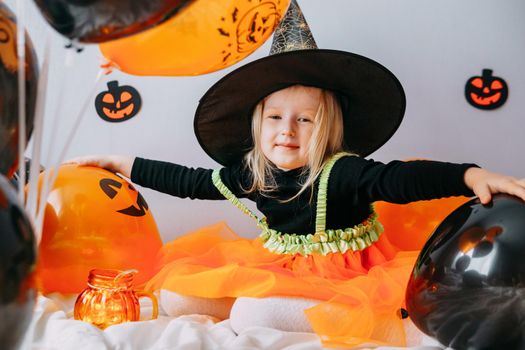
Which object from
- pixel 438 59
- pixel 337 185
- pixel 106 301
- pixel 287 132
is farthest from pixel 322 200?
pixel 438 59

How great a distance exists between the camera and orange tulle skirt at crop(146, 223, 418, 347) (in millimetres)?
994

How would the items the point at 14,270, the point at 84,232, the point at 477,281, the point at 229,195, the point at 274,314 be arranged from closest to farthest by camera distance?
the point at 14,270
the point at 477,281
the point at 274,314
the point at 84,232
the point at 229,195

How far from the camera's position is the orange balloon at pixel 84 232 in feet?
3.95

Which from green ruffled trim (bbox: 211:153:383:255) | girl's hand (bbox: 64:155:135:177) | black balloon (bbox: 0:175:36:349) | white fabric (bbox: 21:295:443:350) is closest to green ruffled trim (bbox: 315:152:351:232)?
green ruffled trim (bbox: 211:153:383:255)

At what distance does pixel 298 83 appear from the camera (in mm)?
1270

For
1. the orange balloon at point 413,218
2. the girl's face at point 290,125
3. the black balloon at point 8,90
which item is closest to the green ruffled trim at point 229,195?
the girl's face at point 290,125

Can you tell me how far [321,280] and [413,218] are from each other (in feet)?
1.32

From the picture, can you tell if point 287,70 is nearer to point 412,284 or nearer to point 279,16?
point 279,16

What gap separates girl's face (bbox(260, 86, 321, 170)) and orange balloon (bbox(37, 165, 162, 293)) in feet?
1.16

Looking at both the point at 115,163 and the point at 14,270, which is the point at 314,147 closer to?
the point at 115,163

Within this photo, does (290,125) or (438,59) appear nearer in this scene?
(290,125)

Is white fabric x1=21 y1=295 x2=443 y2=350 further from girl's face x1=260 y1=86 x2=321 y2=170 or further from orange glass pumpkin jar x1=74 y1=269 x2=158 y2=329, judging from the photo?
girl's face x1=260 y1=86 x2=321 y2=170

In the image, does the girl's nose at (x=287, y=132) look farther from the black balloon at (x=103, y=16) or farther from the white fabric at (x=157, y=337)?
the black balloon at (x=103, y=16)

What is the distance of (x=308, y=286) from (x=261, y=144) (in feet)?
1.27
